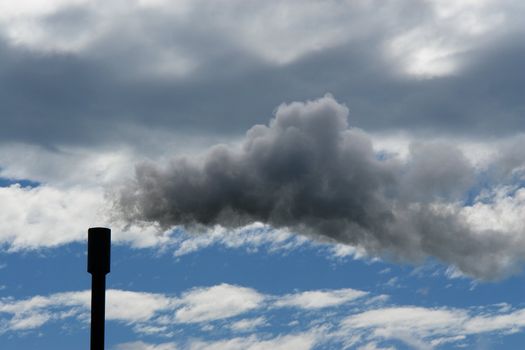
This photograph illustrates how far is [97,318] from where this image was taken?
3456 centimetres

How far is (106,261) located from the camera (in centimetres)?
3509

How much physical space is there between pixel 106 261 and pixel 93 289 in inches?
25.6

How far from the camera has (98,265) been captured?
34.9m

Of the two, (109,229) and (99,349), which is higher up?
(109,229)

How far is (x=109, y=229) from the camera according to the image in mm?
35094

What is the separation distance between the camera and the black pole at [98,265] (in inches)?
1366

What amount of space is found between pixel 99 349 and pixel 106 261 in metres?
1.88

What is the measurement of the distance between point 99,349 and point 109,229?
2.50 m

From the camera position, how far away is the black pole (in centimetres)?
3469

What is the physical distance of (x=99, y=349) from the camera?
3438cm

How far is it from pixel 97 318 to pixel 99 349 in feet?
2.10

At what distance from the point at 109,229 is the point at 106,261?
661mm

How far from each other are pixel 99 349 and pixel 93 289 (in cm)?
129
